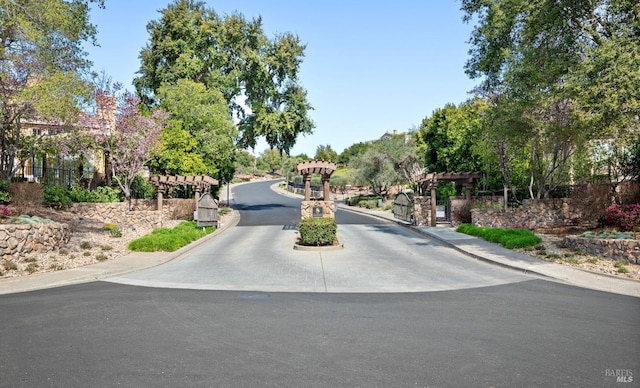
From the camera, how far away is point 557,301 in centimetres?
874

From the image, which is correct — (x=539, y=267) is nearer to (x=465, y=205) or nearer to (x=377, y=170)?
(x=465, y=205)

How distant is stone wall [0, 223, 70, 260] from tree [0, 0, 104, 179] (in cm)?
506

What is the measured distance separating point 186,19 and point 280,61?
9034 mm

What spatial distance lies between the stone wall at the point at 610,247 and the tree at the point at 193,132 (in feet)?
78.6

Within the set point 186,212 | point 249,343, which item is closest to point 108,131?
point 186,212

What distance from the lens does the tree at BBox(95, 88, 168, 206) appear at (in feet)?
88.4

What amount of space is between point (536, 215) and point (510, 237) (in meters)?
6.93

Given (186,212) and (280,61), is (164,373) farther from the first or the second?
(280,61)

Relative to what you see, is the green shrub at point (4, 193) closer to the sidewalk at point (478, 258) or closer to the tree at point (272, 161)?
the sidewalk at point (478, 258)

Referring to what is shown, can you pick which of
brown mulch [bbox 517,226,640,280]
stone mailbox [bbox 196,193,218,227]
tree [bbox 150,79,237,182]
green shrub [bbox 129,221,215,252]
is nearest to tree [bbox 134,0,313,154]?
tree [bbox 150,79,237,182]

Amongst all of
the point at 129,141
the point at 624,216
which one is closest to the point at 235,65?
the point at 129,141

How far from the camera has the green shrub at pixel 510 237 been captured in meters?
15.8

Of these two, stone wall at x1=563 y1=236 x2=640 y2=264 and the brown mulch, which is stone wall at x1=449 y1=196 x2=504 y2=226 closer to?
the brown mulch

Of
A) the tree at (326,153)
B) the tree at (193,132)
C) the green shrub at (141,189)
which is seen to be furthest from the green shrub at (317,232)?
the tree at (326,153)
